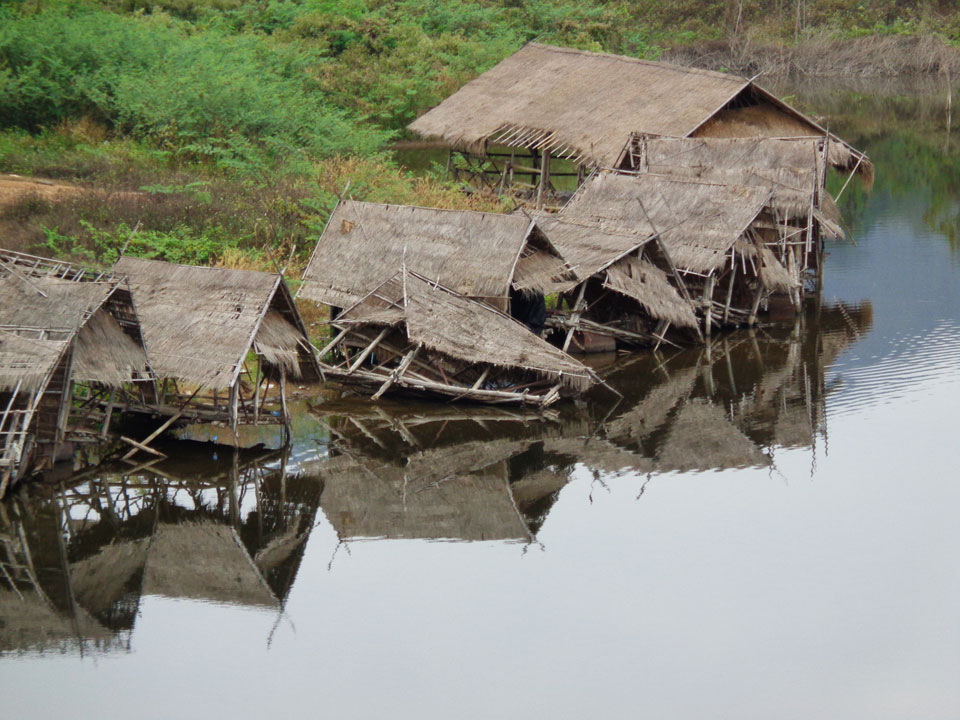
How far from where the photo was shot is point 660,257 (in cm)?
1980

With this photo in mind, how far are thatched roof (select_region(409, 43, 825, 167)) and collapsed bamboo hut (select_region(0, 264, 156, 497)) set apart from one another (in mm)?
12945

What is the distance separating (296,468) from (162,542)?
2.40 meters

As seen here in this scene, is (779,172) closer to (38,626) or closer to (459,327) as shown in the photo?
(459,327)

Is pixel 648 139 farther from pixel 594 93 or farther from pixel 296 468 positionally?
pixel 296 468

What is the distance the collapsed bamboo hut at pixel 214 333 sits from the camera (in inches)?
564

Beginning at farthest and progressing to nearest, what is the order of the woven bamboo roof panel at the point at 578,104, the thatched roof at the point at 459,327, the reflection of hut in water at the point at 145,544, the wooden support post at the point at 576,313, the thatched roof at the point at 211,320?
the woven bamboo roof panel at the point at 578,104
the wooden support post at the point at 576,313
the thatched roof at the point at 459,327
the thatched roof at the point at 211,320
the reflection of hut in water at the point at 145,544

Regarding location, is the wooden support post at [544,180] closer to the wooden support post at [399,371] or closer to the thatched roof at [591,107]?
the thatched roof at [591,107]

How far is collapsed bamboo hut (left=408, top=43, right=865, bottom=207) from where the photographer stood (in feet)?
84.4

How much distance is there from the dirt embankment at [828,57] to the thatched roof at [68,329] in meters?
38.4

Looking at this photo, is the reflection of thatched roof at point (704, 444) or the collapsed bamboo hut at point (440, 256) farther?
the collapsed bamboo hut at point (440, 256)

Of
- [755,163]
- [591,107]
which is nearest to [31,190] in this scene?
[591,107]

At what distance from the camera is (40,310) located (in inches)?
547

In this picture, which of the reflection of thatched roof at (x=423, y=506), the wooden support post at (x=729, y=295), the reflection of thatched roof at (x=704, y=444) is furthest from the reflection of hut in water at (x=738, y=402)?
the reflection of thatched roof at (x=423, y=506)

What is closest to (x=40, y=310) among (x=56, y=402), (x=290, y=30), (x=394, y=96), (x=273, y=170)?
(x=56, y=402)
